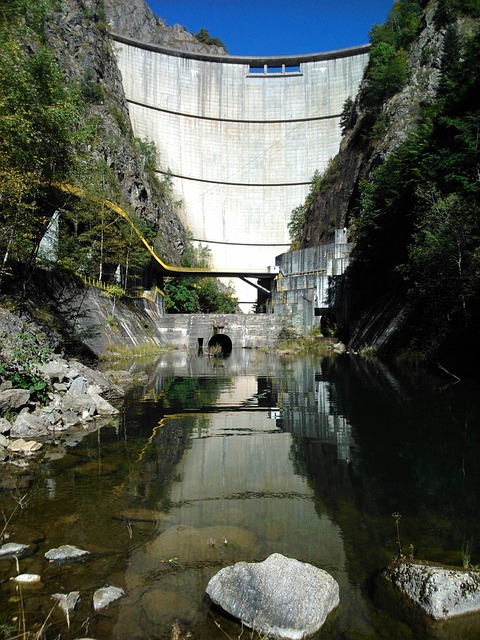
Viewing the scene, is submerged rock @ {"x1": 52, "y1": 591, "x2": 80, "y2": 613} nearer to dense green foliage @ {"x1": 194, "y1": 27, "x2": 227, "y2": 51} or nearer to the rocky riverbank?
the rocky riverbank

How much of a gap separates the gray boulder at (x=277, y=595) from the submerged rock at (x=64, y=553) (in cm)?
88

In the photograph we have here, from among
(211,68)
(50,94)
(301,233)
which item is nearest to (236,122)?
(211,68)

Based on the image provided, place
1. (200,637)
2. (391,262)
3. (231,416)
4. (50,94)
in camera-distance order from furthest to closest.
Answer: (391,262) → (50,94) → (231,416) → (200,637)

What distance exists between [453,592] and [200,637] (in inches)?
51.1

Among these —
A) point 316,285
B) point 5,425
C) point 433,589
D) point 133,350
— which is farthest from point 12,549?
point 316,285

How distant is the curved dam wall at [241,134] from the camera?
179ft

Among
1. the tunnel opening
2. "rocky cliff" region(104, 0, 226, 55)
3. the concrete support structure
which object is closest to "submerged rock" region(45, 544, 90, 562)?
the concrete support structure

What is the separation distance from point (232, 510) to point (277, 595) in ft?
4.33

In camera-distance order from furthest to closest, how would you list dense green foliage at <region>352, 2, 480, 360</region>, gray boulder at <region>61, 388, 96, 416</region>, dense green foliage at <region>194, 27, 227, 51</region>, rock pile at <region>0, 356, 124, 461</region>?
1. dense green foliage at <region>194, 27, 227, 51</region>
2. dense green foliage at <region>352, 2, 480, 360</region>
3. gray boulder at <region>61, 388, 96, 416</region>
4. rock pile at <region>0, 356, 124, 461</region>

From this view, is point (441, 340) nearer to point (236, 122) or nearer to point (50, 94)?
point (50, 94)

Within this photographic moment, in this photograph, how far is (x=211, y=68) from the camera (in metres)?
55.6

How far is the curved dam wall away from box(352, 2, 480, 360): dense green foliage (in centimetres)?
2793

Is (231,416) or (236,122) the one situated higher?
(236,122)

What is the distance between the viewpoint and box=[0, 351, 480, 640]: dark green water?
2.34 meters
